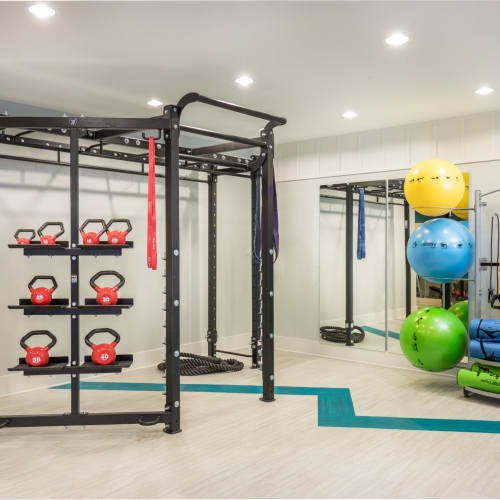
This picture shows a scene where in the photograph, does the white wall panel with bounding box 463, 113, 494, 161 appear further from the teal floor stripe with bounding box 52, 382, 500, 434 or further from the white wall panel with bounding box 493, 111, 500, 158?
the teal floor stripe with bounding box 52, 382, 500, 434

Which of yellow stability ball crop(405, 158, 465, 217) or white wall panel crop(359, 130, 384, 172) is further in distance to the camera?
white wall panel crop(359, 130, 384, 172)

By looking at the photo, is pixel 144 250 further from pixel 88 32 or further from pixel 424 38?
pixel 424 38

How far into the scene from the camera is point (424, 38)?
3.54 metres

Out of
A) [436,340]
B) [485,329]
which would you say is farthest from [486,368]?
[436,340]

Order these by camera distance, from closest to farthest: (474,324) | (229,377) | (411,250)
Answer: (474,324) < (411,250) < (229,377)

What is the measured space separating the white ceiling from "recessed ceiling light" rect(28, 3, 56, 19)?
0.04 metres

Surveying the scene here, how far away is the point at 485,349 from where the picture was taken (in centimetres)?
454

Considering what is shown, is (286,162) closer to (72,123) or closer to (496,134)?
(496,134)

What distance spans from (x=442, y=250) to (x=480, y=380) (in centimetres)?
118

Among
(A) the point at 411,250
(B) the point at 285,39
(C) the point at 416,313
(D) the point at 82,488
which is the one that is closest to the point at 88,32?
(B) the point at 285,39

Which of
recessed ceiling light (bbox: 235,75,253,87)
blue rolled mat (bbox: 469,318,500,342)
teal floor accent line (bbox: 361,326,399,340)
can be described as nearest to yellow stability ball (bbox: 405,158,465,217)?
blue rolled mat (bbox: 469,318,500,342)

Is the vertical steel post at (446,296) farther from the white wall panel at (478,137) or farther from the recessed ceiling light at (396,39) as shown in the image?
the recessed ceiling light at (396,39)

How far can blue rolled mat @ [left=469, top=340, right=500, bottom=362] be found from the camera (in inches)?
177

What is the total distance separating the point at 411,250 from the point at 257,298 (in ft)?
6.24
